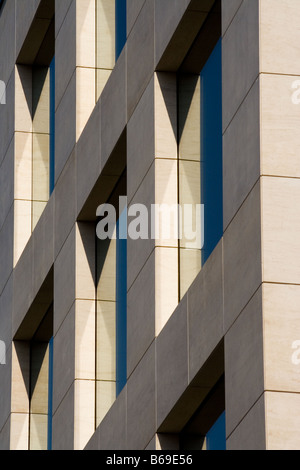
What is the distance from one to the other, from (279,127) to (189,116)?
15.3 ft

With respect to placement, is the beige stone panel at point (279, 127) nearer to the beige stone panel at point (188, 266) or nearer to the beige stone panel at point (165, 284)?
the beige stone panel at point (188, 266)

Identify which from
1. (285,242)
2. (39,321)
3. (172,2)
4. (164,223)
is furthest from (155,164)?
(39,321)

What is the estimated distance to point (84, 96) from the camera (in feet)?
92.0

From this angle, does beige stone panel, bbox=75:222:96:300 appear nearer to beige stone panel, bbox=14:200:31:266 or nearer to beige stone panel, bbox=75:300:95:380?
beige stone panel, bbox=75:300:95:380

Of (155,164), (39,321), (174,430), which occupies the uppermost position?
(39,321)

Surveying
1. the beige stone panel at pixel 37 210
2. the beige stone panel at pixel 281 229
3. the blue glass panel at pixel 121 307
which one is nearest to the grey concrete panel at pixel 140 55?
the blue glass panel at pixel 121 307

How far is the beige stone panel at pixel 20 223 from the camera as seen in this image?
3294cm

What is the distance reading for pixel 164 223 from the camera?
73.5 ft

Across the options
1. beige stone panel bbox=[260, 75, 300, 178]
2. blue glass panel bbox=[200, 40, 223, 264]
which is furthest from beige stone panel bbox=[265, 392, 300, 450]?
blue glass panel bbox=[200, 40, 223, 264]

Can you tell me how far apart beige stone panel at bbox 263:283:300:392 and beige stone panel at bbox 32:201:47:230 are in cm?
1558

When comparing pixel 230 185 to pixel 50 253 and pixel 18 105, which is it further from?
pixel 18 105

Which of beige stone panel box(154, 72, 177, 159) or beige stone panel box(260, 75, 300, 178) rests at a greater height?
beige stone panel box(154, 72, 177, 159)

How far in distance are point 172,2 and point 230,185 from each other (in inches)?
183

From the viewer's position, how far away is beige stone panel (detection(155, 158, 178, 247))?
73.2 feet
